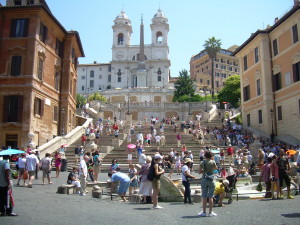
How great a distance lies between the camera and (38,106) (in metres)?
27.7

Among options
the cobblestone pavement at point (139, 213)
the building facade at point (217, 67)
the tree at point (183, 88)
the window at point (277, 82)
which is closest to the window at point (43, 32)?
the cobblestone pavement at point (139, 213)

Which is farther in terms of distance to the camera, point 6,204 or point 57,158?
point 57,158

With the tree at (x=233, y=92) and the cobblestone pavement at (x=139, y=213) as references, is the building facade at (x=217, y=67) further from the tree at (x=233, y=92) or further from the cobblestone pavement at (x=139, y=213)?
the cobblestone pavement at (x=139, y=213)

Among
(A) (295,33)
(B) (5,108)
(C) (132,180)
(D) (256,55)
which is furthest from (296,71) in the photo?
(B) (5,108)

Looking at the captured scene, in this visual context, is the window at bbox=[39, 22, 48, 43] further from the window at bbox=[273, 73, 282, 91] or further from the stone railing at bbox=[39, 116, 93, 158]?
the window at bbox=[273, 73, 282, 91]

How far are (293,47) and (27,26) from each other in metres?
22.9

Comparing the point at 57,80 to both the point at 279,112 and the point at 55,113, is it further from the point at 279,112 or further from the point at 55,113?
the point at 279,112

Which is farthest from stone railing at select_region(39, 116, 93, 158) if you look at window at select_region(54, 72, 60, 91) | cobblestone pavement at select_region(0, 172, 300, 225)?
cobblestone pavement at select_region(0, 172, 300, 225)

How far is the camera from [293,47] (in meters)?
27.5

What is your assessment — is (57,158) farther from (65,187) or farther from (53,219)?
(53,219)

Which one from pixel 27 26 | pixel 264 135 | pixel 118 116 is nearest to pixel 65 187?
pixel 27 26

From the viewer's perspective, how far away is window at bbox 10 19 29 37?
2794 centimetres

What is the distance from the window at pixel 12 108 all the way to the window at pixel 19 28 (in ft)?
18.3

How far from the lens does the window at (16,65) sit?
27261 millimetres
